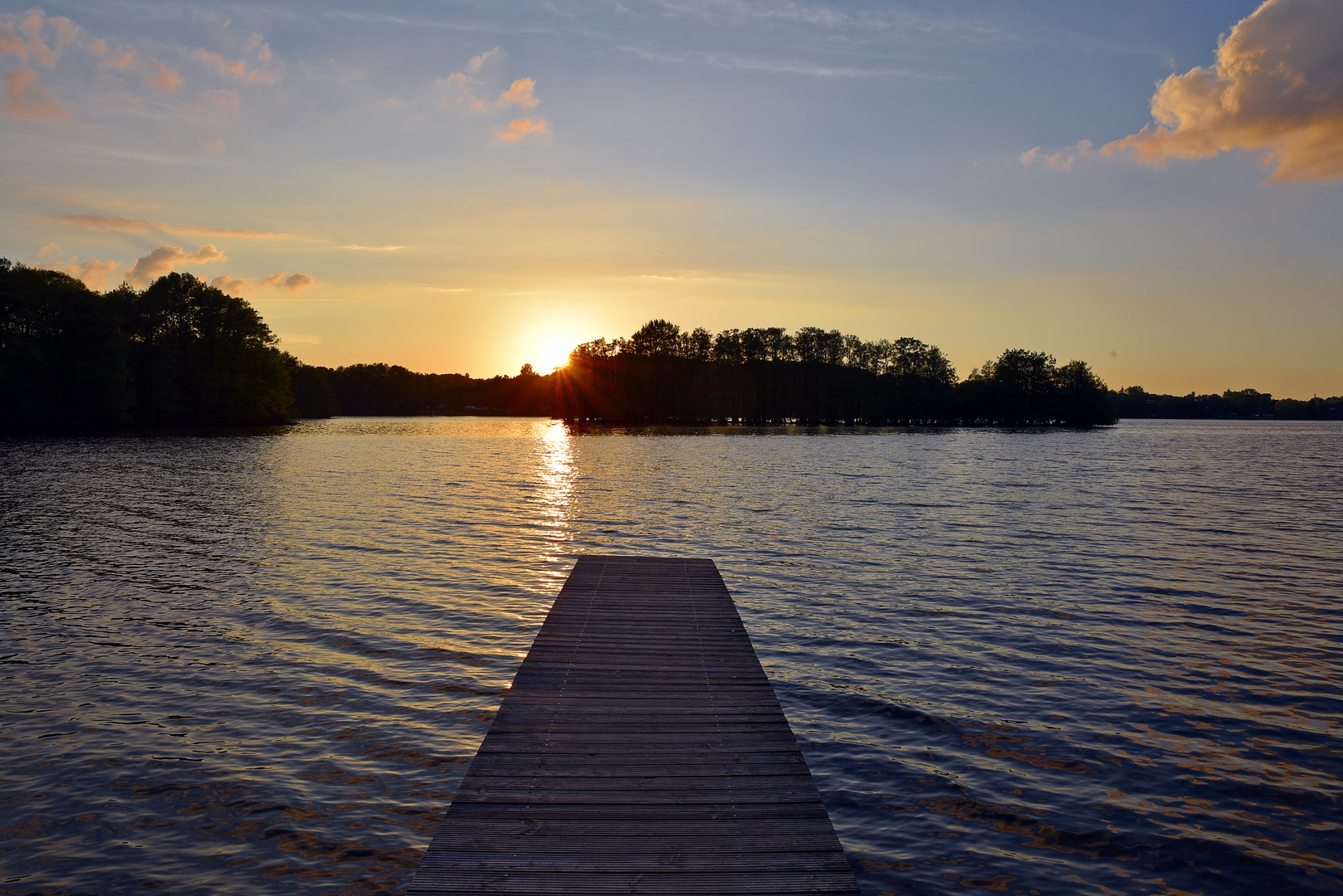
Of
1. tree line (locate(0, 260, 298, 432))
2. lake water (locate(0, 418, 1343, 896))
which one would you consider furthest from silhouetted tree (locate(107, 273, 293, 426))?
lake water (locate(0, 418, 1343, 896))

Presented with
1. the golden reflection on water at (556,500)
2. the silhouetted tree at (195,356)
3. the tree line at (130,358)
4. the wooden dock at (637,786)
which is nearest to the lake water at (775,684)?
the golden reflection on water at (556,500)

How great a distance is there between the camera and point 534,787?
7.33 meters

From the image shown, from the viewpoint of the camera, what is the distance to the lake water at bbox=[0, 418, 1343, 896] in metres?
7.86

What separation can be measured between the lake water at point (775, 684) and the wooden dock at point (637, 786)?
1157 mm

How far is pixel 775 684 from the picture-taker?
12.6m

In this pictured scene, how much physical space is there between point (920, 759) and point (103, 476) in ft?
166

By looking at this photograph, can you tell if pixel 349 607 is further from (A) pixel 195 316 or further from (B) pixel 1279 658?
(A) pixel 195 316

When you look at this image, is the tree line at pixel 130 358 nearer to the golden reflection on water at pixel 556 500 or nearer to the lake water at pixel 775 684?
the golden reflection on water at pixel 556 500

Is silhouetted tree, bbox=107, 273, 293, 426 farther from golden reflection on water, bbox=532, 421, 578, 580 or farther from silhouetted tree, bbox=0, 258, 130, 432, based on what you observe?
golden reflection on water, bbox=532, 421, 578, 580

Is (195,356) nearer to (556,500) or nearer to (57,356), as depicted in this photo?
(57,356)

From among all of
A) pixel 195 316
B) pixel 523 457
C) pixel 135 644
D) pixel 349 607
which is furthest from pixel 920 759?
pixel 195 316

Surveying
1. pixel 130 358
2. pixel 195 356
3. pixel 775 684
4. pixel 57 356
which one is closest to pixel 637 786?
pixel 775 684

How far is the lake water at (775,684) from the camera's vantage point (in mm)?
7859

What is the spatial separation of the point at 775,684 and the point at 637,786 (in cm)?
566
